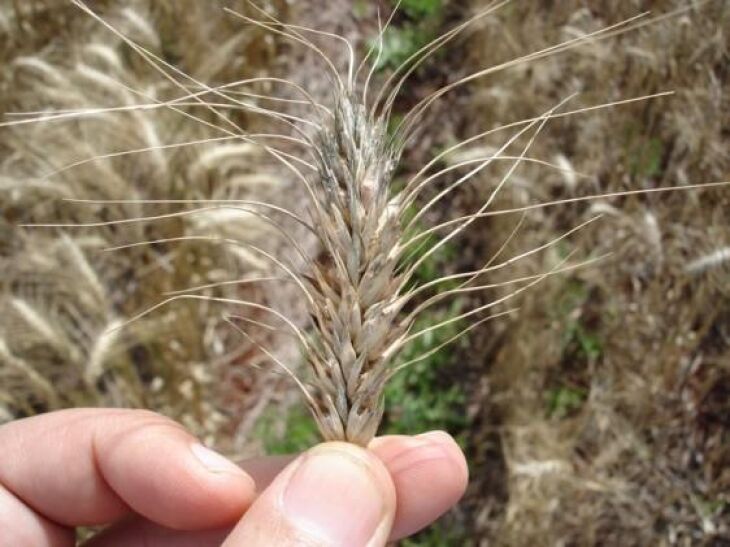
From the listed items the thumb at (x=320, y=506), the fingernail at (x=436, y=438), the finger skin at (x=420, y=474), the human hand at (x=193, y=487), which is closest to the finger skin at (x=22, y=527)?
the human hand at (x=193, y=487)

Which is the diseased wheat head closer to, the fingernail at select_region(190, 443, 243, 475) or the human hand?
the human hand

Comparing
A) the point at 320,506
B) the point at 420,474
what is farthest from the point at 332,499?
the point at 420,474

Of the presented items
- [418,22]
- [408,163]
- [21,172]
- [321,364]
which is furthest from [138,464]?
[418,22]

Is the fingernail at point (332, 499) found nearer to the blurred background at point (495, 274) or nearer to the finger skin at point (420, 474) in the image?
the finger skin at point (420, 474)

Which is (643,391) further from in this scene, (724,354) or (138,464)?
(138,464)

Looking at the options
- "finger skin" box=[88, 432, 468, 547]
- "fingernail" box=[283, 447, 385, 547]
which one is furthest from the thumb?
"finger skin" box=[88, 432, 468, 547]

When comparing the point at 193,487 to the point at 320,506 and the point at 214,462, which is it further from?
the point at 320,506
